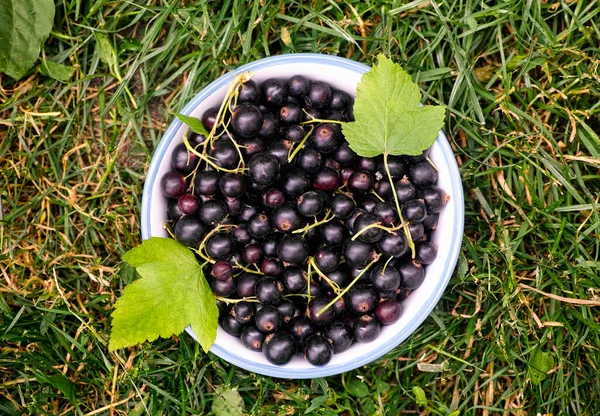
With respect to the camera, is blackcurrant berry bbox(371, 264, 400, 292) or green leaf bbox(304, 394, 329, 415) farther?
green leaf bbox(304, 394, 329, 415)

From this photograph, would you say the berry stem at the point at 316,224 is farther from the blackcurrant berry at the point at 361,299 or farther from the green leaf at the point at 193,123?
the green leaf at the point at 193,123

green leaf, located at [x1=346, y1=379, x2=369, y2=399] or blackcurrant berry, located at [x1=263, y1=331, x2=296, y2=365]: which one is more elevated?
blackcurrant berry, located at [x1=263, y1=331, x2=296, y2=365]

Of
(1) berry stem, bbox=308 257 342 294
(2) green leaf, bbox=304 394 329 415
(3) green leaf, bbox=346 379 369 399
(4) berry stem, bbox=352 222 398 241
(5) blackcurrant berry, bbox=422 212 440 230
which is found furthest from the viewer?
(3) green leaf, bbox=346 379 369 399

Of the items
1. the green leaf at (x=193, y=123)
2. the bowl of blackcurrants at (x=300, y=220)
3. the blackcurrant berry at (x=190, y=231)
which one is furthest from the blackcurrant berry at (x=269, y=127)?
the blackcurrant berry at (x=190, y=231)

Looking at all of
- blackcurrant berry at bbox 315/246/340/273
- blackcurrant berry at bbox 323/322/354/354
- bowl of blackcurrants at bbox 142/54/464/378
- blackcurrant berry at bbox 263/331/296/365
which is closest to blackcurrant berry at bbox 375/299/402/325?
bowl of blackcurrants at bbox 142/54/464/378

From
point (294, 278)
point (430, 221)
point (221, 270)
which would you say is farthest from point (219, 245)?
point (430, 221)

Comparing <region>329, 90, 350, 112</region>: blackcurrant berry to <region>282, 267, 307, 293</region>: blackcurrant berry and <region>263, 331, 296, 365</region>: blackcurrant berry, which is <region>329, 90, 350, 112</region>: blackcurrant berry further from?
<region>263, 331, 296, 365</region>: blackcurrant berry

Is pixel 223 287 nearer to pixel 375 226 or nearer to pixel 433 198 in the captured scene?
pixel 375 226
